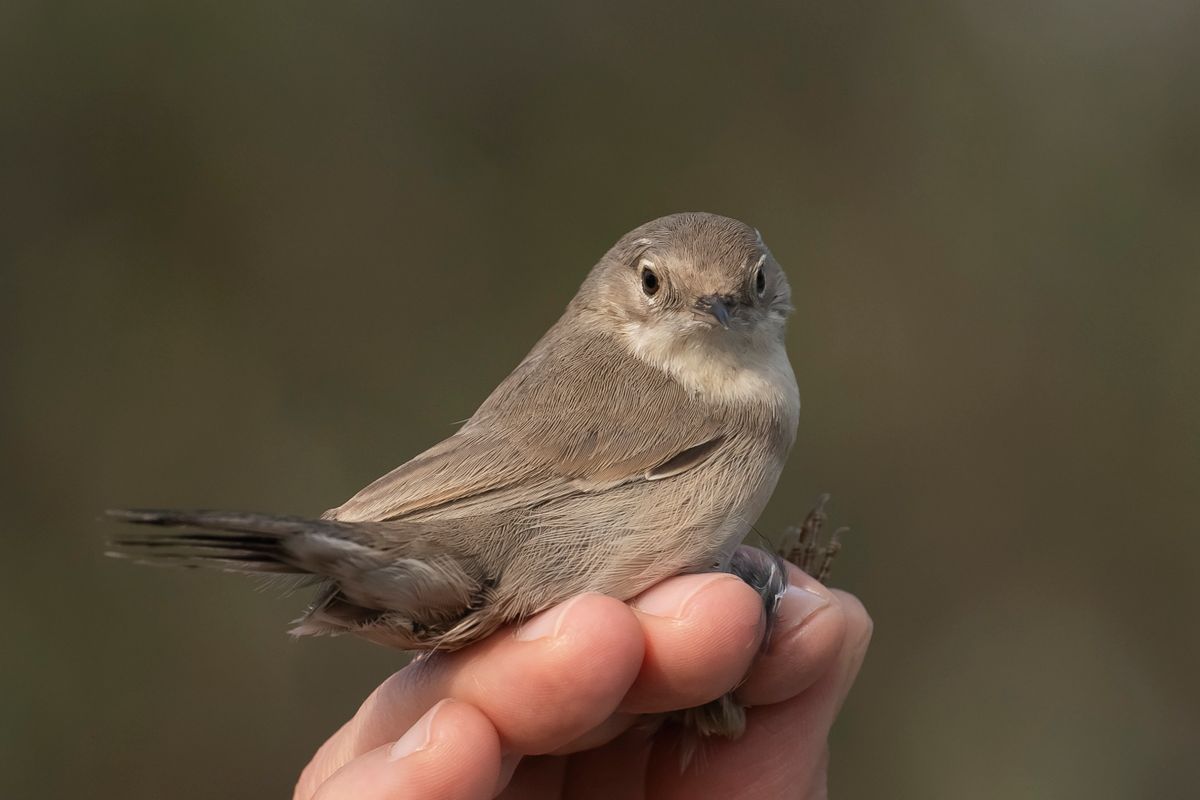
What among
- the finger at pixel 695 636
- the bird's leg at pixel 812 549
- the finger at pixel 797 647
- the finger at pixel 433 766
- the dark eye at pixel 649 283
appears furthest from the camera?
the bird's leg at pixel 812 549

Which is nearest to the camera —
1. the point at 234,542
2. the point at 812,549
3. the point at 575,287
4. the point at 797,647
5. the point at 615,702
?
the point at 234,542

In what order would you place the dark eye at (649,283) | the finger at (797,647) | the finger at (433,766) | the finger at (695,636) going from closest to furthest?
the finger at (433,766)
the finger at (695,636)
the finger at (797,647)
the dark eye at (649,283)

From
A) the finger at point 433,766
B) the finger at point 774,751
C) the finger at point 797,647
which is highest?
the finger at point 797,647

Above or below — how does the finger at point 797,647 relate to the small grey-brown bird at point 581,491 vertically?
below

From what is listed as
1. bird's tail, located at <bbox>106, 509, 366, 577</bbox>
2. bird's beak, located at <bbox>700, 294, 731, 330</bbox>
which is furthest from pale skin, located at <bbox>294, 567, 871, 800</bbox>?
bird's beak, located at <bbox>700, 294, 731, 330</bbox>

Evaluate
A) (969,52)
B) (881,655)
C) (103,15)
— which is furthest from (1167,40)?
(103,15)

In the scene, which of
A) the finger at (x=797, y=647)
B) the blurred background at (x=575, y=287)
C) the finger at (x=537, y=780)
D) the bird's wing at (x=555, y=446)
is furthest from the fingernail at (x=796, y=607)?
the blurred background at (x=575, y=287)

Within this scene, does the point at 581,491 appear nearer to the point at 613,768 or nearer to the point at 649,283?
the point at 649,283

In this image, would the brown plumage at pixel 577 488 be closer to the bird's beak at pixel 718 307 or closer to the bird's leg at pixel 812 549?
the bird's beak at pixel 718 307

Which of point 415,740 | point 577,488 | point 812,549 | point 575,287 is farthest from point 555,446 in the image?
point 575,287
